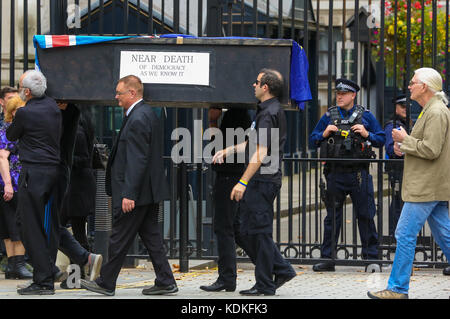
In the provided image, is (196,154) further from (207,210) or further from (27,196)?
(27,196)

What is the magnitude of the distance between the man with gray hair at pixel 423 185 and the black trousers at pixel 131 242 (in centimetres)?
169

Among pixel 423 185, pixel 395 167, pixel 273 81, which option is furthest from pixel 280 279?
pixel 395 167

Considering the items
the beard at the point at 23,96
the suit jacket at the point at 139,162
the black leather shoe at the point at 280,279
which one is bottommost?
the black leather shoe at the point at 280,279

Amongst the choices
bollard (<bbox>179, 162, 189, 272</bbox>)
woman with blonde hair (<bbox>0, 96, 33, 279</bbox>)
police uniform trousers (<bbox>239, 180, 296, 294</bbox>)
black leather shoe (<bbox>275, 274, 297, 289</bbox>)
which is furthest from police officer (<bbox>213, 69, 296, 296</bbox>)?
woman with blonde hair (<bbox>0, 96, 33, 279</bbox>)

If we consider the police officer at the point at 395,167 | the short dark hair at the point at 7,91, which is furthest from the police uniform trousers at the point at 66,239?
the police officer at the point at 395,167

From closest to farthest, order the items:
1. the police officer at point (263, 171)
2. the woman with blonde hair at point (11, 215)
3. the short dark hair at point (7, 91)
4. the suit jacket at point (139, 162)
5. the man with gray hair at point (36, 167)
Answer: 1. the suit jacket at point (139, 162)
2. the police officer at point (263, 171)
3. the man with gray hair at point (36, 167)
4. the woman with blonde hair at point (11, 215)
5. the short dark hair at point (7, 91)

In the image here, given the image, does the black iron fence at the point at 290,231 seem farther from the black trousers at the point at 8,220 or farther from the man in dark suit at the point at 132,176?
the man in dark suit at the point at 132,176

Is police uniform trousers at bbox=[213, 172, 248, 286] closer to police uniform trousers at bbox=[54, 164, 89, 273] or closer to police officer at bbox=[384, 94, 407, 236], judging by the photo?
police uniform trousers at bbox=[54, 164, 89, 273]

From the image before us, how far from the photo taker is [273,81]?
796 centimetres

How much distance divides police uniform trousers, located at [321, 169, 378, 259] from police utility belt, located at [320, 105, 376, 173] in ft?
0.23

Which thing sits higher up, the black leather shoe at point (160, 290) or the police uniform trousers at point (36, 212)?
the police uniform trousers at point (36, 212)

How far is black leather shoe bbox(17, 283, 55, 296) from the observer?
26.8ft

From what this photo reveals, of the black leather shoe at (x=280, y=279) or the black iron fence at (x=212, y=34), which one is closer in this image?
the black leather shoe at (x=280, y=279)

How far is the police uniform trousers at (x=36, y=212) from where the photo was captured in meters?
8.20
